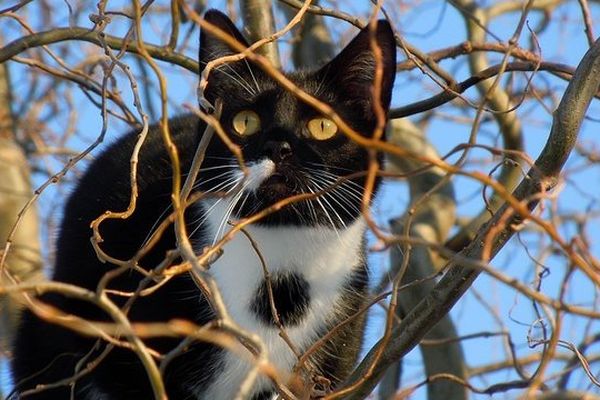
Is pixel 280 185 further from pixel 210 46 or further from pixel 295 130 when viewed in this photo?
pixel 210 46

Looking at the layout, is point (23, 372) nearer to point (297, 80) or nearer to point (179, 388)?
point (179, 388)

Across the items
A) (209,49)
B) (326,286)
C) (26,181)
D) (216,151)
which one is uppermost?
(26,181)

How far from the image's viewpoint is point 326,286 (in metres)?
3.44

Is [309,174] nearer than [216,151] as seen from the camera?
Yes

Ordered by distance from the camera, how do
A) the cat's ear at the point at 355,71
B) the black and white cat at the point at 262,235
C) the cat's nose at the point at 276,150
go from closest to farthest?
1. the cat's nose at the point at 276,150
2. the black and white cat at the point at 262,235
3. the cat's ear at the point at 355,71

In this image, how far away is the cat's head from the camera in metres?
3.09

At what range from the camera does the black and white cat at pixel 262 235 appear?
3.21 meters

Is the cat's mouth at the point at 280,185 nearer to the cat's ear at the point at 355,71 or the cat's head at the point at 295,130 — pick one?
the cat's head at the point at 295,130

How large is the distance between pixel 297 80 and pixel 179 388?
990 millimetres

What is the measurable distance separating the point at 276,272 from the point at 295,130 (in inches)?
16.5

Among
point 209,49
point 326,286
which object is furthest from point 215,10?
point 326,286

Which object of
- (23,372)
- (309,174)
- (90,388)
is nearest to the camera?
(309,174)

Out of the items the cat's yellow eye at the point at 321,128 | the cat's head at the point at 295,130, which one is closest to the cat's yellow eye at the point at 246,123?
the cat's head at the point at 295,130

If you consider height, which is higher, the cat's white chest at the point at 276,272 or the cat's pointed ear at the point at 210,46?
the cat's pointed ear at the point at 210,46
